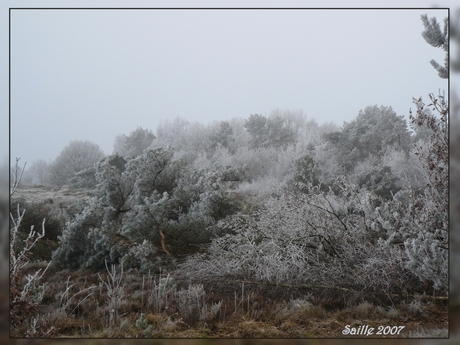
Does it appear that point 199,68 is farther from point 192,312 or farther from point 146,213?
point 192,312

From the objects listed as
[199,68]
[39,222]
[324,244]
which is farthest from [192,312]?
[199,68]

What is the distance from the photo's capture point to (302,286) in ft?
13.0

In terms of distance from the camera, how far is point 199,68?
13.8 feet

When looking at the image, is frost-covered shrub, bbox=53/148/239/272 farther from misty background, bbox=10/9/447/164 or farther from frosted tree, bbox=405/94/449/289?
frosted tree, bbox=405/94/449/289

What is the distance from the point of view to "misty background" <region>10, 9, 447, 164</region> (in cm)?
400

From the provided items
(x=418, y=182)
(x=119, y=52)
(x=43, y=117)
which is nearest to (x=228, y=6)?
(x=119, y=52)

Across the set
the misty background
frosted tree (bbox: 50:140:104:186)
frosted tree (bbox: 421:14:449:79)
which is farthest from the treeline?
frosted tree (bbox: 421:14:449:79)

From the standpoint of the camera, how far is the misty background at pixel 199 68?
3998 millimetres

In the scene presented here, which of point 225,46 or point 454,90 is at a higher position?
point 225,46

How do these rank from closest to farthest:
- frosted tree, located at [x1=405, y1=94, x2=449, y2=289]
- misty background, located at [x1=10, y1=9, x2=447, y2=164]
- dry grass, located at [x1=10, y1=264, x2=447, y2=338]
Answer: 1. dry grass, located at [x1=10, y1=264, x2=447, y2=338]
2. frosted tree, located at [x1=405, y1=94, x2=449, y2=289]
3. misty background, located at [x1=10, y1=9, x2=447, y2=164]

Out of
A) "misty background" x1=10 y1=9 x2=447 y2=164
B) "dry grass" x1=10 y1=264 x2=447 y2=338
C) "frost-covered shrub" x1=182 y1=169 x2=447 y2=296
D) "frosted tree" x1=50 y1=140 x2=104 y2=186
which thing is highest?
"misty background" x1=10 y1=9 x2=447 y2=164

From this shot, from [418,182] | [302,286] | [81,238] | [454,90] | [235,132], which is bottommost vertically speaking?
[302,286]

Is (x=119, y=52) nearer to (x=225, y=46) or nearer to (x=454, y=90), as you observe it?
(x=225, y=46)

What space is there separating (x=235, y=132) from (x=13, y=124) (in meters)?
1.88
